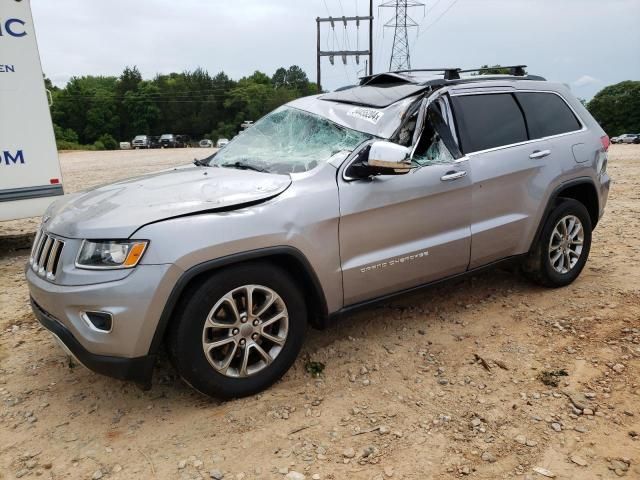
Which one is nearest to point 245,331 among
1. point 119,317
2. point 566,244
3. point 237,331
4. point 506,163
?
point 237,331

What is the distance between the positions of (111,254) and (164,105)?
103 m

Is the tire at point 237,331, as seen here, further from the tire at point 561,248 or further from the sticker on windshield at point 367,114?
the tire at point 561,248

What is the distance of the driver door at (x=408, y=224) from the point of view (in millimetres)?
3131

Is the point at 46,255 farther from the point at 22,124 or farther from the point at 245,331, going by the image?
the point at 22,124

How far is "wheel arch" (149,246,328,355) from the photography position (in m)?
2.57

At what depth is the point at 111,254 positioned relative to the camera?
254 cm

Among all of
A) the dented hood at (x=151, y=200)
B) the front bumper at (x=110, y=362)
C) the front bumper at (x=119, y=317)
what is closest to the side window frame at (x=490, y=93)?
the dented hood at (x=151, y=200)

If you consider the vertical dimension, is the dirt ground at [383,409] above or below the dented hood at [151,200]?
below

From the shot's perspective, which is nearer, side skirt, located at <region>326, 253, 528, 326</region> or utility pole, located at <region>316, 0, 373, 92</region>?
side skirt, located at <region>326, 253, 528, 326</region>

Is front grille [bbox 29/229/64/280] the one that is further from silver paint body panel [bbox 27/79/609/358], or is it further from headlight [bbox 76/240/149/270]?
headlight [bbox 76/240/149/270]

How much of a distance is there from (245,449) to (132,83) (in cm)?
10638

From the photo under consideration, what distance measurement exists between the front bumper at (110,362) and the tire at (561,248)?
3091 mm

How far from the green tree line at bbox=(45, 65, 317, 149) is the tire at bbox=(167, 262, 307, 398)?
9082 centimetres

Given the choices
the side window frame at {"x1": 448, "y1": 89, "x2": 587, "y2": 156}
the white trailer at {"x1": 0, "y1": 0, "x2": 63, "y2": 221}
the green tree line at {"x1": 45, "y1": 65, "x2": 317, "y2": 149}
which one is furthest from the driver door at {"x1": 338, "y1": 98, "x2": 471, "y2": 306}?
the green tree line at {"x1": 45, "y1": 65, "x2": 317, "y2": 149}
